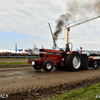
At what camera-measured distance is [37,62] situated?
22.5 feet

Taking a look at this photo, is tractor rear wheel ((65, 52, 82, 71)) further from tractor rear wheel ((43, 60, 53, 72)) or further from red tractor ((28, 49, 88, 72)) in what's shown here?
tractor rear wheel ((43, 60, 53, 72))

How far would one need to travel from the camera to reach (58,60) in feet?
25.4

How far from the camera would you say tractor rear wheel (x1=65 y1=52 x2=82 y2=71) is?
7.44m

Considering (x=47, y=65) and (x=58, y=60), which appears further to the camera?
(x=58, y=60)

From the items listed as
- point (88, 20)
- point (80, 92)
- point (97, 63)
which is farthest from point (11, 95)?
point (88, 20)

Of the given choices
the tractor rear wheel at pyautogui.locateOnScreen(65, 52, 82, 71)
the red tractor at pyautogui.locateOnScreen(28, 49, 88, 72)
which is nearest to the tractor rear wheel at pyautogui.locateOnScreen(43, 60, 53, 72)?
the red tractor at pyautogui.locateOnScreen(28, 49, 88, 72)

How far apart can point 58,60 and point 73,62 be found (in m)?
0.96

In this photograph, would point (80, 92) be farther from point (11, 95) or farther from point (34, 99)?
point (11, 95)

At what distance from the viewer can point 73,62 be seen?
25.5 ft

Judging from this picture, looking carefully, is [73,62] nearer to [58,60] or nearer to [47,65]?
[58,60]

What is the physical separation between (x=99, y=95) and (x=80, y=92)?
1.94 ft

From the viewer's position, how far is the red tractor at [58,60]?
22.7 feet

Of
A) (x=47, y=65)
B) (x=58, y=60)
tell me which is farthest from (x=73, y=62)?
(x=47, y=65)

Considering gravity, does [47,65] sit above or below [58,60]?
below
